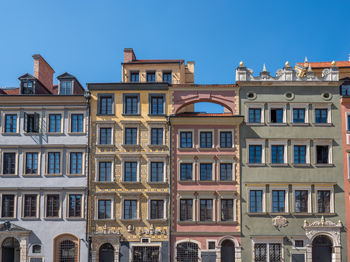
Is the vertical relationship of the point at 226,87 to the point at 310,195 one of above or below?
above

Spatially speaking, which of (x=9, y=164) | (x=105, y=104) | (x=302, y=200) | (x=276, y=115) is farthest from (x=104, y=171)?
(x=302, y=200)

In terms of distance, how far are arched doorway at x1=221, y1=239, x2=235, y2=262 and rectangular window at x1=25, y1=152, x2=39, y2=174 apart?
54.6 feet

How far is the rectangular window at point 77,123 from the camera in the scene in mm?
41469

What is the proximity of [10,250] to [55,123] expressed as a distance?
11.1m

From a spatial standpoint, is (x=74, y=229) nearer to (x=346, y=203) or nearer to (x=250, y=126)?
(x=250, y=126)

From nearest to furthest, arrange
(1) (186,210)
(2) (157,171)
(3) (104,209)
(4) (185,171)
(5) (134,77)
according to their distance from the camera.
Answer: (1) (186,210), (3) (104,209), (4) (185,171), (2) (157,171), (5) (134,77)

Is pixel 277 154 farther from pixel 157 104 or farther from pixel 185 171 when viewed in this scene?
pixel 157 104

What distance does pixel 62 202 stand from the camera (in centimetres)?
4028

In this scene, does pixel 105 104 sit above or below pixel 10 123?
above

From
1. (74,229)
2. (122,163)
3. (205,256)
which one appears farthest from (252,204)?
(74,229)

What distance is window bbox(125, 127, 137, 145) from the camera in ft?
135

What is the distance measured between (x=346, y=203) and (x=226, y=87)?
13.6 metres

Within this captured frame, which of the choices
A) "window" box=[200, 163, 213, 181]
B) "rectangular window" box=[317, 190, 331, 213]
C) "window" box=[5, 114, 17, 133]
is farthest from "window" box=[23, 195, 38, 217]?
"rectangular window" box=[317, 190, 331, 213]

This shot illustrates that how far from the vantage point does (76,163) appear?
41.0 m
